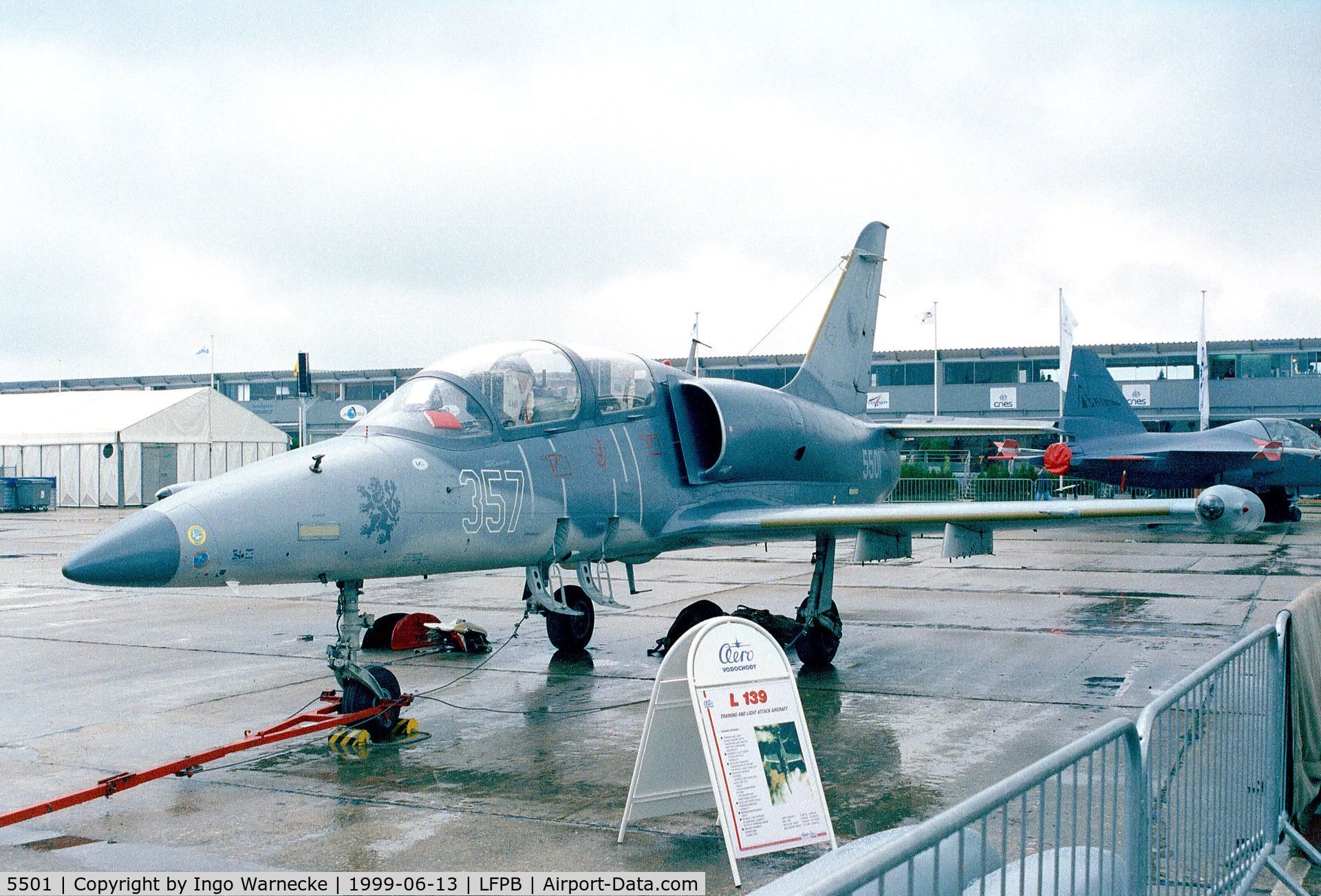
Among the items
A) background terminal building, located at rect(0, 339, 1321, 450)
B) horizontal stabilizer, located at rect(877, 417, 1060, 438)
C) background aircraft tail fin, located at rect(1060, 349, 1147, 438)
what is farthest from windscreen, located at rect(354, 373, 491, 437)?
background terminal building, located at rect(0, 339, 1321, 450)

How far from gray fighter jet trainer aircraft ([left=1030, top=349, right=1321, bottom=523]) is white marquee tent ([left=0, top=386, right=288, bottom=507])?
102 feet

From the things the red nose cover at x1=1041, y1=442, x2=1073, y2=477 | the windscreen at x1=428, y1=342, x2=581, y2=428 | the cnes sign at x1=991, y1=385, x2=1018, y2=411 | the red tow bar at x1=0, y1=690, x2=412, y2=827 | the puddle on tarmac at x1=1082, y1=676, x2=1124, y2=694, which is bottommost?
the puddle on tarmac at x1=1082, y1=676, x2=1124, y2=694

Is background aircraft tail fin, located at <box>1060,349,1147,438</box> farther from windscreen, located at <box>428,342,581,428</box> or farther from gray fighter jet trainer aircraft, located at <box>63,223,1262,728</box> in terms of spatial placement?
windscreen, located at <box>428,342,581,428</box>

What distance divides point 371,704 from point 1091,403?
2927cm

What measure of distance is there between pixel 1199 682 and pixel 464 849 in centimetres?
370

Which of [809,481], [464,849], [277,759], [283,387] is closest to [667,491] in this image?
[809,481]

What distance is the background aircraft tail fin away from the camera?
108 ft

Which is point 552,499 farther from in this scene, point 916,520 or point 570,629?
point 916,520

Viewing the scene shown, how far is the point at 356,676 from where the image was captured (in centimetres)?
827

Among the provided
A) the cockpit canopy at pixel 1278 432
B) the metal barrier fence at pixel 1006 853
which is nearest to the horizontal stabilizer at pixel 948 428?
the metal barrier fence at pixel 1006 853

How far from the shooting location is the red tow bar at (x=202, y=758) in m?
6.12

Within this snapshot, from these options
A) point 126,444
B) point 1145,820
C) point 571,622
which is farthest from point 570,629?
point 126,444

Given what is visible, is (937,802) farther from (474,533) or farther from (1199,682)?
(474,533)

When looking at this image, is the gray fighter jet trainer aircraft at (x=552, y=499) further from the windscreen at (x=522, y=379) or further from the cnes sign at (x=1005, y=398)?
the cnes sign at (x=1005, y=398)
